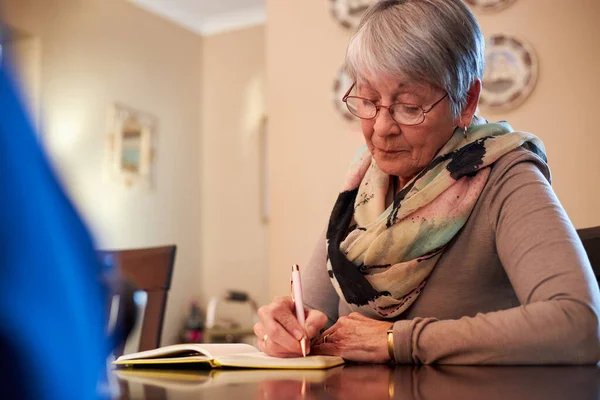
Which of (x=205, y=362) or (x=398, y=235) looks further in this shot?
(x=398, y=235)

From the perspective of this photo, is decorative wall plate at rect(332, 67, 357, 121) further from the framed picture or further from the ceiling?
the ceiling

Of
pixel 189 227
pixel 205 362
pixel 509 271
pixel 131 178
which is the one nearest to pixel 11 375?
pixel 205 362

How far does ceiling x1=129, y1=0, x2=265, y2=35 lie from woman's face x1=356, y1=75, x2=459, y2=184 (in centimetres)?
440

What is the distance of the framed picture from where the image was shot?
16.0 ft

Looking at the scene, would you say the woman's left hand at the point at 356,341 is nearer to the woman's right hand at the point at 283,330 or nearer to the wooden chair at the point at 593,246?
the woman's right hand at the point at 283,330

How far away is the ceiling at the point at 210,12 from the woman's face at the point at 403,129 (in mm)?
4402

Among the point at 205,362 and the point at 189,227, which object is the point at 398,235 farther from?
the point at 189,227

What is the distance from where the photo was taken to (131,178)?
16.6 feet

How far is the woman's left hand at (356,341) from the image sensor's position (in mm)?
972

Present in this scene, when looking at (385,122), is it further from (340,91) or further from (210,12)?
(210,12)

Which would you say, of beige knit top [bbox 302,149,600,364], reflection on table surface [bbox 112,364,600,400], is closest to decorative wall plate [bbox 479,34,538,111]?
beige knit top [bbox 302,149,600,364]

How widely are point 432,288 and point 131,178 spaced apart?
4.13m

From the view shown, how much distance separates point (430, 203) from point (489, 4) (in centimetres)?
176

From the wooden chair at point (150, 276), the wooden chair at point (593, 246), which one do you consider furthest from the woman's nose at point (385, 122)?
the wooden chair at point (150, 276)
